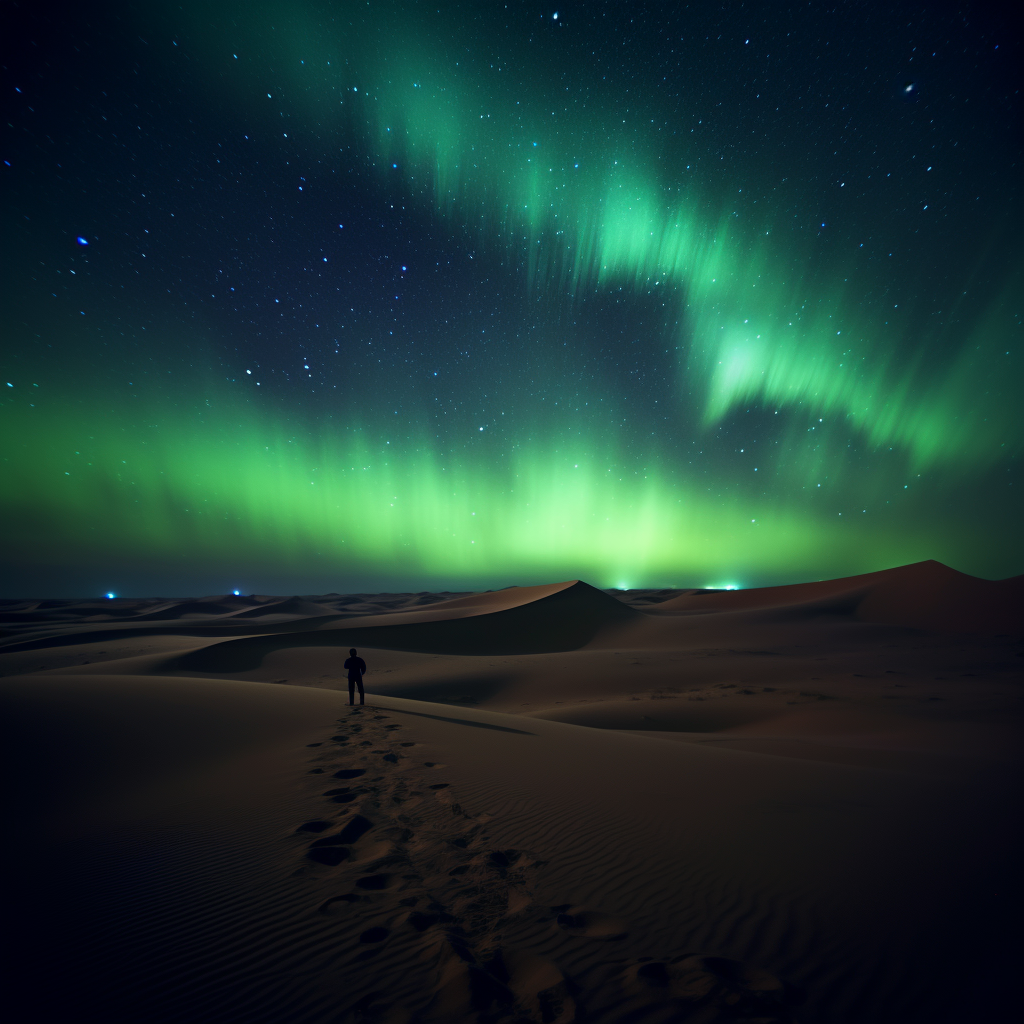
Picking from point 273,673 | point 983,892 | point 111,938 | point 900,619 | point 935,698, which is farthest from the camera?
point 900,619

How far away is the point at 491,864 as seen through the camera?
4.00 metres

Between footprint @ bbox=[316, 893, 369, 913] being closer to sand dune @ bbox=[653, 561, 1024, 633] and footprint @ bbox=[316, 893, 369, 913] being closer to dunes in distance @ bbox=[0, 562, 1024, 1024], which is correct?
dunes in distance @ bbox=[0, 562, 1024, 1024]

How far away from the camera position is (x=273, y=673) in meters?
21.1

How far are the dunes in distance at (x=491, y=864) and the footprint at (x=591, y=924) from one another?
2 centimetres

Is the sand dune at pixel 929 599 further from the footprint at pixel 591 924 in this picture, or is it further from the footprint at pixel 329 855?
the footprint at pixel 329 855

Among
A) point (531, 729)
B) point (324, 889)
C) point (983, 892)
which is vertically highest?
point (324, 889)

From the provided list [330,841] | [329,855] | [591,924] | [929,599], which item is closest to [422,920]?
[591,924]

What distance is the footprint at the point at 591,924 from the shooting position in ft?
10.2

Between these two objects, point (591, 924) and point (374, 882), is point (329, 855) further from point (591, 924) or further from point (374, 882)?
point (591, 924)

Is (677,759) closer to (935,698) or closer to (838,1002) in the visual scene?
(838,1002)

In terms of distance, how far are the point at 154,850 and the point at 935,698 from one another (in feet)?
55.0

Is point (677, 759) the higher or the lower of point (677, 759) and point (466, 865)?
the lower

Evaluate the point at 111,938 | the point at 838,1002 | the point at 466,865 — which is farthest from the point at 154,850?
the point at 838,1002

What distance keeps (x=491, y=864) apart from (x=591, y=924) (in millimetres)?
1101
